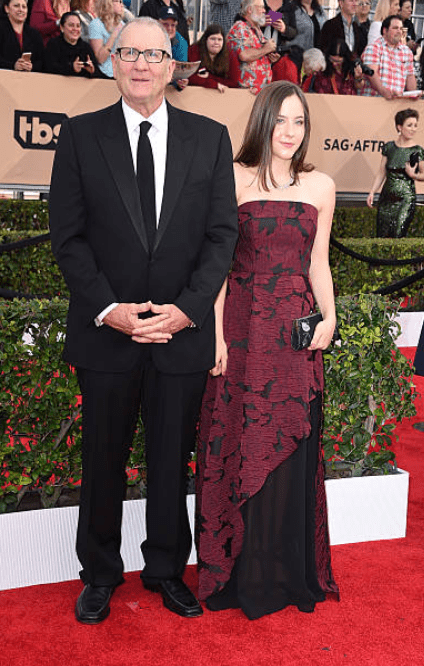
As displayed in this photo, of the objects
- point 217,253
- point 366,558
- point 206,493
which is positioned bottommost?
point 366,558

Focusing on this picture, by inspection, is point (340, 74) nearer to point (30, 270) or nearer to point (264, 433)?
point (30, 270)

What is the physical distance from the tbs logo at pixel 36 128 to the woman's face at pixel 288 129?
5.90m

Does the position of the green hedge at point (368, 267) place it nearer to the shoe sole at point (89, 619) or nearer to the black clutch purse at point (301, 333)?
the black clutch purse at point (301, 333)

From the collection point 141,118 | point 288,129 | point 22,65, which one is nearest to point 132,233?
point 141,118

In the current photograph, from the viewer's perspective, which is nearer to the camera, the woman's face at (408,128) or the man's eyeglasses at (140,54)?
the man's eyeglasses at (140,54)

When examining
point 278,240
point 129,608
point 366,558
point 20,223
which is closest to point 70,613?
point 129,608

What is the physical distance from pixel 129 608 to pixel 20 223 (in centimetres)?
695

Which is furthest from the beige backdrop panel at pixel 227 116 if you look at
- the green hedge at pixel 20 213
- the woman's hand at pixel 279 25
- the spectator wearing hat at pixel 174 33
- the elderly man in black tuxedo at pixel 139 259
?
the elderly man in black tuxedo at pixel 139 259

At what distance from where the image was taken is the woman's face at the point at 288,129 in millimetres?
3271

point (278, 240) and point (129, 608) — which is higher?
point (278, 240)

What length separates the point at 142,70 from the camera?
115 inches

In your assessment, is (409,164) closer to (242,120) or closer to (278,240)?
(242,120)

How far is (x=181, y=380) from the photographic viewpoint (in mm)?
3199

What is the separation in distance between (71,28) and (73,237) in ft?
19.3
